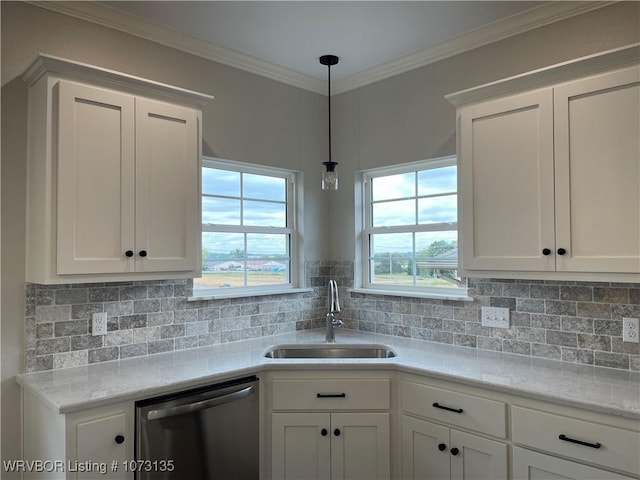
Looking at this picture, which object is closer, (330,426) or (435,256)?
(330,426)

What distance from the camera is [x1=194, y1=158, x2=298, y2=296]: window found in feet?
9.84

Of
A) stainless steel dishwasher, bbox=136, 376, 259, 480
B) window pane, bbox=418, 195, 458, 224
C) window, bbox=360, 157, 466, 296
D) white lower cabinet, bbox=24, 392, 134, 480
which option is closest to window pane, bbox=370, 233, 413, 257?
window, bbox=360, 157, 466, 296

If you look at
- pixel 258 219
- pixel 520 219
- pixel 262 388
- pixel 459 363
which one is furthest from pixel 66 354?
pixel 520 219

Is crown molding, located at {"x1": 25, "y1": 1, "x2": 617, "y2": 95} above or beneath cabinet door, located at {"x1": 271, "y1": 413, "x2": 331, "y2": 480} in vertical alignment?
above

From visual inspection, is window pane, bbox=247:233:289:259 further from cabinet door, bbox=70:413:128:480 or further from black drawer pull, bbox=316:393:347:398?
cabinet door, bbox=70:413:128:480

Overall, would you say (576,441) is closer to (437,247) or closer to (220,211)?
(437,247)

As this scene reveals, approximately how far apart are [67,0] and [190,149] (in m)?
0.92

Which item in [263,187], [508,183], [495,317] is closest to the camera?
[508,183]

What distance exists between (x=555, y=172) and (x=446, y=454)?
54.7 inches

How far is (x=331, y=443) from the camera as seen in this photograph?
2426mm

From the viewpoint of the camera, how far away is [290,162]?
3369mm

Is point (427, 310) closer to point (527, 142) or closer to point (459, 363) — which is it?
point (459, 363)

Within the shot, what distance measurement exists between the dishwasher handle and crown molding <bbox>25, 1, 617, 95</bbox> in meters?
1.96

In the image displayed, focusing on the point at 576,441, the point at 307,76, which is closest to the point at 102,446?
the point at 576,441
